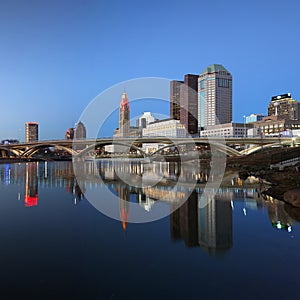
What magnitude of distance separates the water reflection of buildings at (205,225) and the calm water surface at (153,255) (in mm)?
45

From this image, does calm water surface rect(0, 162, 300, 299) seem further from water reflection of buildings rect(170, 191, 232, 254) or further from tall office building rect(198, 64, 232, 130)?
tall office building rect(198, 64, 232, 130)

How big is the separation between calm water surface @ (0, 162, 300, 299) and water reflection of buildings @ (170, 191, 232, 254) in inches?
1.8

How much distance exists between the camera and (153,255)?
9.64 metres

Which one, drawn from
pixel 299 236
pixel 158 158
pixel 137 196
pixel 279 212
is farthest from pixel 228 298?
pixel 158 158

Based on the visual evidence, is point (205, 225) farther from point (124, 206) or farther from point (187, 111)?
point (187, 111)

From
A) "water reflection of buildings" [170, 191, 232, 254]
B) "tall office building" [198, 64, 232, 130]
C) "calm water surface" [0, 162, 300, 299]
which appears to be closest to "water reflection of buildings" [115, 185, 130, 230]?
"calm water surface" [0, 162, 300, 299]

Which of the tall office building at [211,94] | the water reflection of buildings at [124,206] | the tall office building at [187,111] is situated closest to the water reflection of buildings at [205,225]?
the water reflection of buildings at [124,206]

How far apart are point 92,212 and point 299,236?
11520 millimetres

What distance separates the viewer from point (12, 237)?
11.8 m

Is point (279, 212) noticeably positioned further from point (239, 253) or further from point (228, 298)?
point (228, 298)

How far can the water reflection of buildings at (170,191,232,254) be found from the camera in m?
11.1

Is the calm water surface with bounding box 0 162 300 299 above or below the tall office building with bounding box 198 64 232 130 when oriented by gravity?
below

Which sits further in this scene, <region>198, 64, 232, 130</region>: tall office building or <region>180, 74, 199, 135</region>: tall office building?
<region>198, 64, 232, 130</region>: tall office building

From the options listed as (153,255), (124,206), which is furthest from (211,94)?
(153,255)
